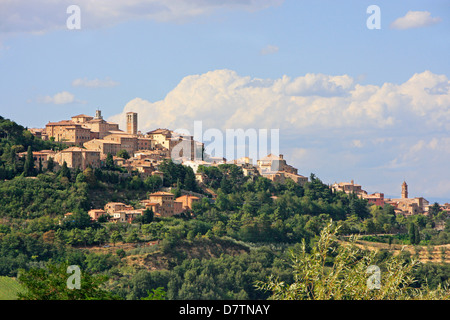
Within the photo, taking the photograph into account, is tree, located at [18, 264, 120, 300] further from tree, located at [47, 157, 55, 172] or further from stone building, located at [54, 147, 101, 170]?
stone building, located at [54, 147, 101, 170]

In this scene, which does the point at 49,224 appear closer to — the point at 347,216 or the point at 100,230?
the point at 100,230

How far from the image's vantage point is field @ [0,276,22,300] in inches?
1147

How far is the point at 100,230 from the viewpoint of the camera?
136 feet

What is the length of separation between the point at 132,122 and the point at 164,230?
20134mm

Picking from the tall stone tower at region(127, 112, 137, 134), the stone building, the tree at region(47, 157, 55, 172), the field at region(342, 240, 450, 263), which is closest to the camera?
the tree at region(47, 157, 55, 172)

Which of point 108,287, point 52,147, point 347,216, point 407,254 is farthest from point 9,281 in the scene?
point 347,216

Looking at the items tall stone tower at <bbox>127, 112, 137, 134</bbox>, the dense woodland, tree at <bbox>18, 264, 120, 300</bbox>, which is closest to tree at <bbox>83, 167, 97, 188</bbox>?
the dense woodland

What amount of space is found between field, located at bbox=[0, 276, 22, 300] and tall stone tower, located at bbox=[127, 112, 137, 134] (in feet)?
90.2

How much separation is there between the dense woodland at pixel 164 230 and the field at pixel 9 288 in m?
1.88

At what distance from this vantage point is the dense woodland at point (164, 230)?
39.3 meters

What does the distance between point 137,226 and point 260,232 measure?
9.54 m

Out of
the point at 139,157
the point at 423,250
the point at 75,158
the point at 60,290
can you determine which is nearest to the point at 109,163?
the point at 75,158

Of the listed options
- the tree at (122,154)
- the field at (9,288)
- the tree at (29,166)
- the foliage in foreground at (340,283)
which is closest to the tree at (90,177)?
the tree at (29,166)
